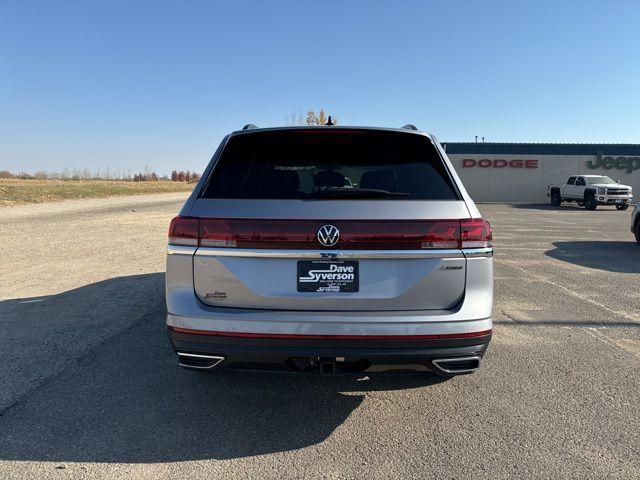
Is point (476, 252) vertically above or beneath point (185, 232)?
beneath

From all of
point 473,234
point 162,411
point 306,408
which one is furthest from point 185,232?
point 473,234

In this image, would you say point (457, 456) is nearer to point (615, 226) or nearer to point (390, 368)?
point (390, 368)

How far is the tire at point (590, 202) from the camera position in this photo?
26.1m

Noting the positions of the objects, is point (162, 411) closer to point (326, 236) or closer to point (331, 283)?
point (331, 283)

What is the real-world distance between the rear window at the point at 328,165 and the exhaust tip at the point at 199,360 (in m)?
0.95

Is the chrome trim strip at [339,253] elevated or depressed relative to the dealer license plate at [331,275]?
elevated

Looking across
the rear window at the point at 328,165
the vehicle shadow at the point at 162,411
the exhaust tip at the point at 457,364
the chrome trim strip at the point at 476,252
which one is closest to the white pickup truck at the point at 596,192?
the vehicle shadow at the point at 162,411

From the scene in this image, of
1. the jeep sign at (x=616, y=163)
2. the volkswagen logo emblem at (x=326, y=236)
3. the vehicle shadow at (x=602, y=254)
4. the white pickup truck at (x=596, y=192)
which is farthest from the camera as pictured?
the jeep sign at (x=616, y=163)

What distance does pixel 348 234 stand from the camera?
2607 mm

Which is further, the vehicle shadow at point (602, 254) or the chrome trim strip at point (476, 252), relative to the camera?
the vehicle shadow at point (602, 254)

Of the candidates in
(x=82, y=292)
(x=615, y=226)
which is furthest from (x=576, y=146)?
(x=82, y=292)

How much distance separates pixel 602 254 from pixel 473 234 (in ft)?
30.6

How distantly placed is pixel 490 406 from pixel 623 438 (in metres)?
0.80

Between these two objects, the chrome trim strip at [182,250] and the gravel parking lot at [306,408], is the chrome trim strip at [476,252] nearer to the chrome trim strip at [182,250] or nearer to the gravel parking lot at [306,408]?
the gravel parking lot at [306,408]
